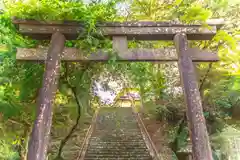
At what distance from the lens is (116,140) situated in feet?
26.0

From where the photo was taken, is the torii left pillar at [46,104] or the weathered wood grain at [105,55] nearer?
the torii left pillar at [46,104]

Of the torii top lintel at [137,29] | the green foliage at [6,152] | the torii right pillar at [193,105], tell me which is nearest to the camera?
the torii right pillar at [193,105]

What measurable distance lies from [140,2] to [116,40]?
2.35 metres

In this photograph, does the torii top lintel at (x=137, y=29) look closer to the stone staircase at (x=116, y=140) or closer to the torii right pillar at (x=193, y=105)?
the torii right pillar at (x=193, y=105)

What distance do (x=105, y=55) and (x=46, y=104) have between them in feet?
4.41

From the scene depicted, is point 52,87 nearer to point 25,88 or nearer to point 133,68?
point 25,88

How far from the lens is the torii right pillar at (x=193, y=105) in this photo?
3412 mm

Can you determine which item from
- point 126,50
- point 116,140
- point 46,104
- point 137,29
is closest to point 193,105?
point 126,50

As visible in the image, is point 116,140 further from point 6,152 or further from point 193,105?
point 193,105

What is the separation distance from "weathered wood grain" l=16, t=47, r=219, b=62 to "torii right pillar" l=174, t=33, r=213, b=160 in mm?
194

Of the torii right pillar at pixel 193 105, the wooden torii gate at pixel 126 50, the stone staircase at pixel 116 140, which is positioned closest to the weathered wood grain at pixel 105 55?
the wooden torii gate at pixel 126 50

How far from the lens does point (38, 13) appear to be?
157 inches

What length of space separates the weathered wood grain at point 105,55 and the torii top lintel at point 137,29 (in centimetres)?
27

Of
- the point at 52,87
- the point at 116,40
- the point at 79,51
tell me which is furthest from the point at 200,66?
the point at 52,87
